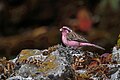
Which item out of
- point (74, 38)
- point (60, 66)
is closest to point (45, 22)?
point (74, 38)

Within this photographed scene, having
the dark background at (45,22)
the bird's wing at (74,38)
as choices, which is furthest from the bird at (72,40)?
the dark background at (45,22)

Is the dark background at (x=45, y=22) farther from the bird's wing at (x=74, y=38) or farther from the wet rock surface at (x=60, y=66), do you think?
the wet rock surface at (x=60, y=66)

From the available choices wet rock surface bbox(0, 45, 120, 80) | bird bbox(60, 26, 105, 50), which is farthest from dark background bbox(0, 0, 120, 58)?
wet rock surface bbox(0, 45, 120, 80)

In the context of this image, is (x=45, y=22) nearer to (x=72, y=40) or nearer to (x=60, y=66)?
(x=72, y=40)

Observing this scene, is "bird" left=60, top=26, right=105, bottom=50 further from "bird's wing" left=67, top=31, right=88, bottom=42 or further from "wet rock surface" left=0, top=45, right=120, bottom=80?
"wet rock surface" left=0, top=45, right=120, bottom=80

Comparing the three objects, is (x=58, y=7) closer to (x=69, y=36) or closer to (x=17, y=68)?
(x=69, y=36)

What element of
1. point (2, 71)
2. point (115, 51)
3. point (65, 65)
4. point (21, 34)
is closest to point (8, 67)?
point (2, 71)

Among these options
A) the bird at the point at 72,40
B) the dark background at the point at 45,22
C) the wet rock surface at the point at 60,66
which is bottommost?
the wet rock surface at the point at 60,66

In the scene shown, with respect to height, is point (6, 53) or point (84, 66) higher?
point (6, 53)
